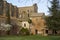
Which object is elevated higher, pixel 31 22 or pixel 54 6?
pixel 54 6

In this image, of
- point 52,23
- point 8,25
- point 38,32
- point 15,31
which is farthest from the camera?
point 38,32

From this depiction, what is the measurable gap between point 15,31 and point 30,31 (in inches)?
205

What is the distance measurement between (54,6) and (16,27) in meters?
13.6

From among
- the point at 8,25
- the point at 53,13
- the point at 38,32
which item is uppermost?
the point at 53,13

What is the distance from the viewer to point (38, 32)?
53.2 m

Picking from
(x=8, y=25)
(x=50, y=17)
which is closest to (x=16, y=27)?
(x=8, y=25)

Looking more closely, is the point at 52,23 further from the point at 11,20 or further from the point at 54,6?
the point at 11,20

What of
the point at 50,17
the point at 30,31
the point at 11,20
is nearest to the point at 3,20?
the point at 11,20

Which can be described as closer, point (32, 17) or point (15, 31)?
point (15, 31)

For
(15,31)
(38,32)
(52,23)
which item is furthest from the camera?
(38,32)

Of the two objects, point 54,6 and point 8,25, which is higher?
point 54,6

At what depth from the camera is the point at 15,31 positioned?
1939 inches

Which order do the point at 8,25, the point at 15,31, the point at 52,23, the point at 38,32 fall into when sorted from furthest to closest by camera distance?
the point at 38,32 < the point at 15,31 < the point at 8,25 < the point at 52,23

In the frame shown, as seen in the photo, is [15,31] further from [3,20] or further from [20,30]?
[3,20]
